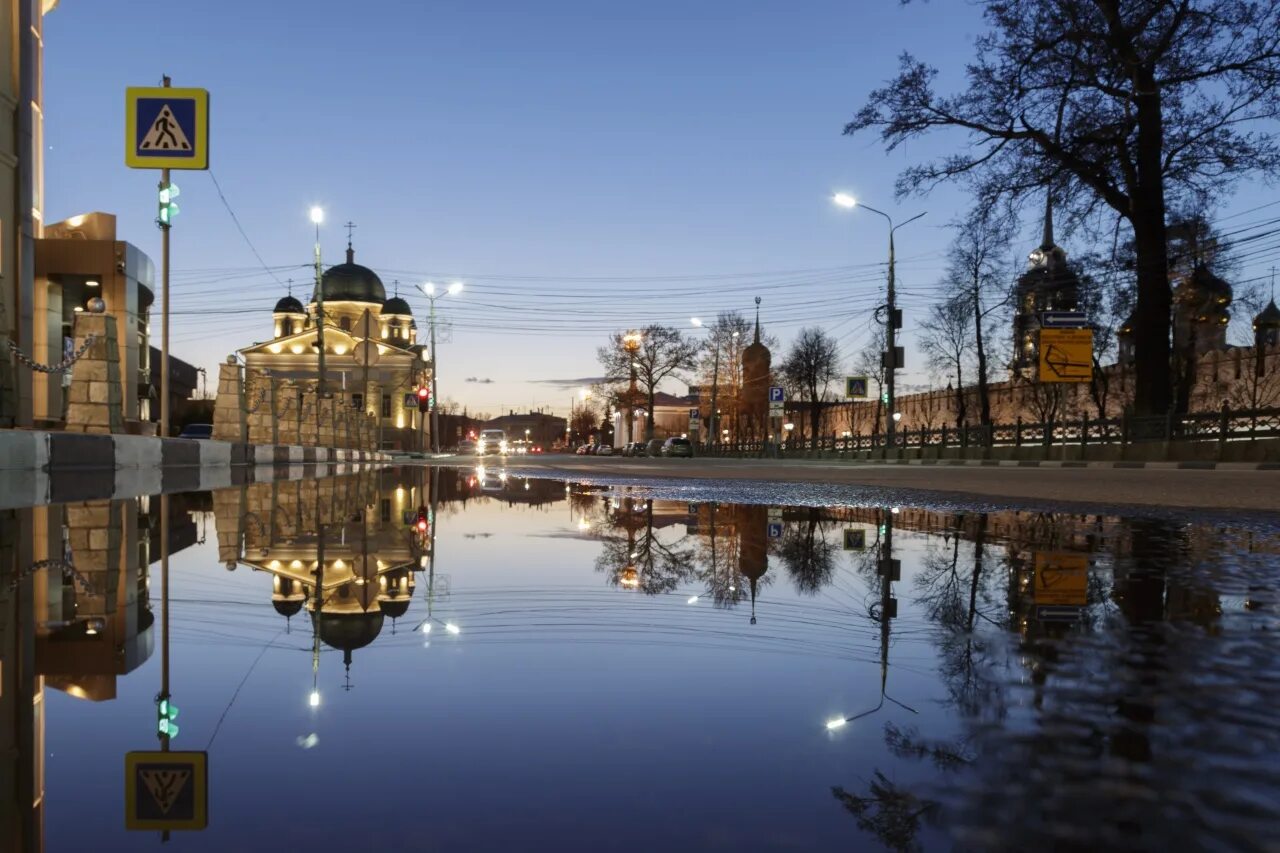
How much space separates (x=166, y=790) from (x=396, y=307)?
10886cm

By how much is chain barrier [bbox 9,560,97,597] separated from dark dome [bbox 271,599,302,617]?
0.58m

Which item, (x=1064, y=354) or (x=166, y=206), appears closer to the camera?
(x=166, y=206)

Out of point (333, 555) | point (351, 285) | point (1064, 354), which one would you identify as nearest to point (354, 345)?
point (351, 285)

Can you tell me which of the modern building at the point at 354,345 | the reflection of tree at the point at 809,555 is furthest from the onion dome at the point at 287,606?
the modern building at the point at 354,345

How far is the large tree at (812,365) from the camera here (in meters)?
89.2

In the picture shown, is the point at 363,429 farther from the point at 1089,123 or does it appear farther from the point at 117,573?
the point at 117,573

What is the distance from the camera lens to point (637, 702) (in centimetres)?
188

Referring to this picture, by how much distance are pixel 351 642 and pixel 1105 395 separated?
219ft

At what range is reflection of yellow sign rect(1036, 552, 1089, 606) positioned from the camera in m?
3.29

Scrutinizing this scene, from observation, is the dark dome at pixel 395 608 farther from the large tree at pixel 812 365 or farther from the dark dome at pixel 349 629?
the large tree at pixel 812 365

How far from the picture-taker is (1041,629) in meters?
2.70

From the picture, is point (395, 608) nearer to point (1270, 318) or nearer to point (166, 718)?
point (166, 718)

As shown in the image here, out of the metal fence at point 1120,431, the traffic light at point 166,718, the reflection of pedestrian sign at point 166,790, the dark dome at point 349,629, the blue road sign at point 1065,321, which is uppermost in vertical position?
the blue road sign at point 1065,321

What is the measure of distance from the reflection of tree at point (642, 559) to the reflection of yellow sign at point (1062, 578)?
1.25m
